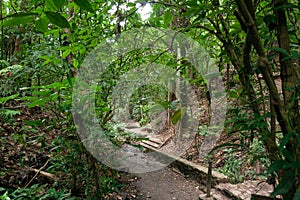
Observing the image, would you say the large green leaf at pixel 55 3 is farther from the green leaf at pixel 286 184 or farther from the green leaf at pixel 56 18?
the green leaf at pixel 286 184

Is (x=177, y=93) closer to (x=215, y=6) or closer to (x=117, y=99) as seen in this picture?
(x=117, y=99)

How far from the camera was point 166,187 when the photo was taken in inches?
121

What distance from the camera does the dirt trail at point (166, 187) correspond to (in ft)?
8.94

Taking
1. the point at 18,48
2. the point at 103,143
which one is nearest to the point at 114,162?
the point at 103,143

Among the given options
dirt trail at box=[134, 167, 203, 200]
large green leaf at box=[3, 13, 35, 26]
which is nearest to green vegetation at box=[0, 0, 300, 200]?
large green leaf at box=[3, 13, 35, 26]

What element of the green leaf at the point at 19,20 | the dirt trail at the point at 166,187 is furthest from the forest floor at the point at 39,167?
the green leaf at the point at 19,20

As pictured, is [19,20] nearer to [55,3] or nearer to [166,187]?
[55,3]

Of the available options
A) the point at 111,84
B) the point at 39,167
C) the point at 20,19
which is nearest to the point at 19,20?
the point at 20,19

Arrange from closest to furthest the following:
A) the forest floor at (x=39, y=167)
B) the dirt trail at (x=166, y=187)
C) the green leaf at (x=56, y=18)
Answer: the green leaf at (x=56, y=18) < the forest floor at (x=39, y=167) < the dirt trail at (x=166, y=187)

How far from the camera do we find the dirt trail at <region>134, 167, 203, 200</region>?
2725 millimetres

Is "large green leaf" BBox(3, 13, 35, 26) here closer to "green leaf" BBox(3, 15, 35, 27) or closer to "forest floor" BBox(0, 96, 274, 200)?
"green leaf" BBox(3, 15, 35, 27)

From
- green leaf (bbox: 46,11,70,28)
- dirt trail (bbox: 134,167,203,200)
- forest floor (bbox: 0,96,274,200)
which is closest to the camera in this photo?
green leaf (bbox: 46,11,70,28)

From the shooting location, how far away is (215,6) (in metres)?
0.67

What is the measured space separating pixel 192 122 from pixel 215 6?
11.0 ft
